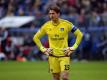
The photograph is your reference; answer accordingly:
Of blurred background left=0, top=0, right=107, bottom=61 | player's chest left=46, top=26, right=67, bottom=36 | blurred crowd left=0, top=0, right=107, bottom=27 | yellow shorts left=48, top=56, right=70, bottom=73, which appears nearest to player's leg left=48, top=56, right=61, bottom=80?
yellow shorts left=48, top=56, right=70, bottom=73

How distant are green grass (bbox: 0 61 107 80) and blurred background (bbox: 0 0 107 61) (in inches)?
56.1

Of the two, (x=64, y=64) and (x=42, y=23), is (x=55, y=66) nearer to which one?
(x=64, y=64)

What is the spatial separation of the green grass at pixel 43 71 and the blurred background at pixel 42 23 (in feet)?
4.68

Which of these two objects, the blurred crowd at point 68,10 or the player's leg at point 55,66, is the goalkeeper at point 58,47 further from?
the blurred crowd at point 68,10

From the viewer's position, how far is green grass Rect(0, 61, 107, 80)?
21.5 metres

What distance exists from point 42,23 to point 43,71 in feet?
26.1

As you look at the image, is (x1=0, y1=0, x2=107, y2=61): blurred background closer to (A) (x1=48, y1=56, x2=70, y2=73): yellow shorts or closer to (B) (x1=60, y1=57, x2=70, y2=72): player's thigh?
(A) (x1=48, y1=56, x2=70, y2=73): yellow shorts

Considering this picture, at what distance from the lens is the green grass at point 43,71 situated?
21.5 m

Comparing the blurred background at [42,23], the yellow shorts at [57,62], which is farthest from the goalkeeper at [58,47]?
the blurred background at [42,23]

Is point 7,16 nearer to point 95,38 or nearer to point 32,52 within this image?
point 32,52

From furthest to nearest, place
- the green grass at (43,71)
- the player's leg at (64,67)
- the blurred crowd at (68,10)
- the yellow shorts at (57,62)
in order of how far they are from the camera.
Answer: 1. the blurred crowd at (68,10)
2. the green grass at (43,71)
3. the yellow shorts at (57,62)
4. the player's leg at (64,67)

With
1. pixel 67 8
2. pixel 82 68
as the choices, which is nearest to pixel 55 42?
pixel 82 68

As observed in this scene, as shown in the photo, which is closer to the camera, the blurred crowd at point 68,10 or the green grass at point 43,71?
the green grass at point 43,71

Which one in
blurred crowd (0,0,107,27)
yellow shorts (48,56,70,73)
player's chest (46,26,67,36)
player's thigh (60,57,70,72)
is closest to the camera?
player's thigh (60,57,70,72)
